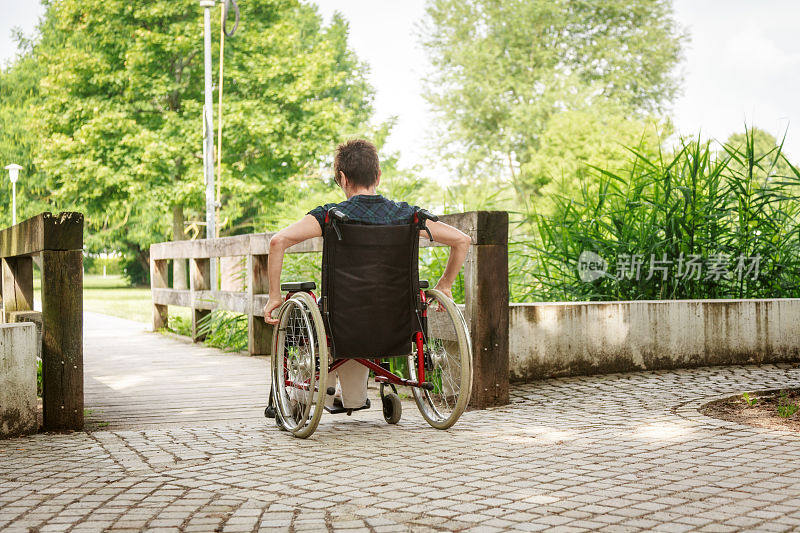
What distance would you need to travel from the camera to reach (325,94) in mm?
42375

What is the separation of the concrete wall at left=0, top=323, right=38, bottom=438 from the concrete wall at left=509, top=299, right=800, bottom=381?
3014 millimetres

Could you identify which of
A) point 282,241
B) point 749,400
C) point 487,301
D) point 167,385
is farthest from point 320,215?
point 167,385

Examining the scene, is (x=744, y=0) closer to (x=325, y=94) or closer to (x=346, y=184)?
(x=325, y=94)

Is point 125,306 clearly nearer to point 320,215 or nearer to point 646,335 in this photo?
point 646,335

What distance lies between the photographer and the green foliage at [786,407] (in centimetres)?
480

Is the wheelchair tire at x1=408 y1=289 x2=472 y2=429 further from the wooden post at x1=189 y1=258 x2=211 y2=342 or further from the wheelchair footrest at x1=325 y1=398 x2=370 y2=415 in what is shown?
the wooden post at x1=189 y1=258 x2=211 y2=342

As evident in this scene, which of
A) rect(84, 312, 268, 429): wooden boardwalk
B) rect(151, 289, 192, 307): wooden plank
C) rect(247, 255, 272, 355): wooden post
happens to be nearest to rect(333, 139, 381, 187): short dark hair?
rect(84, 312, 268, 429): wooden boardwalk

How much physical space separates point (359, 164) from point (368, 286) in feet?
A: 2.15

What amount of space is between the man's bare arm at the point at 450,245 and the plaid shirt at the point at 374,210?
0.24 metres

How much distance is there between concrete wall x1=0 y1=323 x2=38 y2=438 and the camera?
4441 mm

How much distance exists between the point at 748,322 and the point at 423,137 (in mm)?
35343

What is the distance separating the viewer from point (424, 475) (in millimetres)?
3562

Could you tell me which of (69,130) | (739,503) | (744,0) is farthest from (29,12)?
(739,503)

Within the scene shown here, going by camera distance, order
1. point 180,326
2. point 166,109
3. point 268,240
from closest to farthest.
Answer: point 268,240
point 180,326
point 166,109
